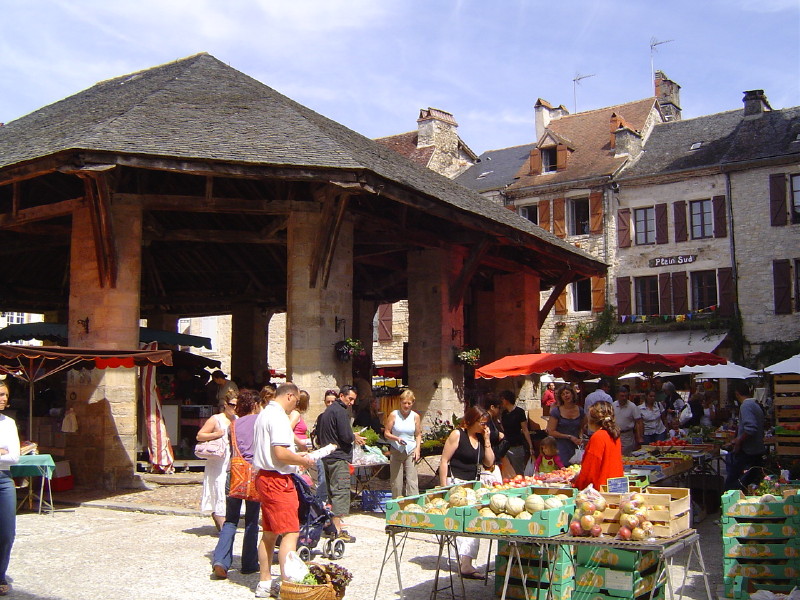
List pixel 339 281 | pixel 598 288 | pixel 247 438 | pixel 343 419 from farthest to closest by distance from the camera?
1. pixel 598 288
2. pixel 339 281
3. pixel 343 419
4. pixel 247 438

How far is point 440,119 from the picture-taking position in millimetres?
33719

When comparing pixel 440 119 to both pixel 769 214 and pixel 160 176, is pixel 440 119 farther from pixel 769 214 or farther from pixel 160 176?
pixel 160 176

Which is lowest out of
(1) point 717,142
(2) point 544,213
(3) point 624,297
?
(3) point 624,297

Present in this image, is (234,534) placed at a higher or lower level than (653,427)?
lower

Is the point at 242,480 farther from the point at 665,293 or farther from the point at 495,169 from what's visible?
the point at 495,169

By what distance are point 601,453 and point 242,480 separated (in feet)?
8.87

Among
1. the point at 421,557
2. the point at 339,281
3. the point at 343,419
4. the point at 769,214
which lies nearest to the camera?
the point at 421,557

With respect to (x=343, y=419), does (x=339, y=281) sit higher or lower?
higher

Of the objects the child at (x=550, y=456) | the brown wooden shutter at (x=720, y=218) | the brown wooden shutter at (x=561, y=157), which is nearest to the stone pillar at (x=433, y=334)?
the child at (x=550, y=456)

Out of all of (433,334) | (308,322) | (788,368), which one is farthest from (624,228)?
(308,322)

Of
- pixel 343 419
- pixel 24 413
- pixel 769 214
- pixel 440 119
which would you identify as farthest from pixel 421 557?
pixel 440 119

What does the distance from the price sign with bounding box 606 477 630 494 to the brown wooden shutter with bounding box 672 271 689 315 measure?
76.0 feet

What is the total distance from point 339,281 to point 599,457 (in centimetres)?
704

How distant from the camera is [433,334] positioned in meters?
15.3
